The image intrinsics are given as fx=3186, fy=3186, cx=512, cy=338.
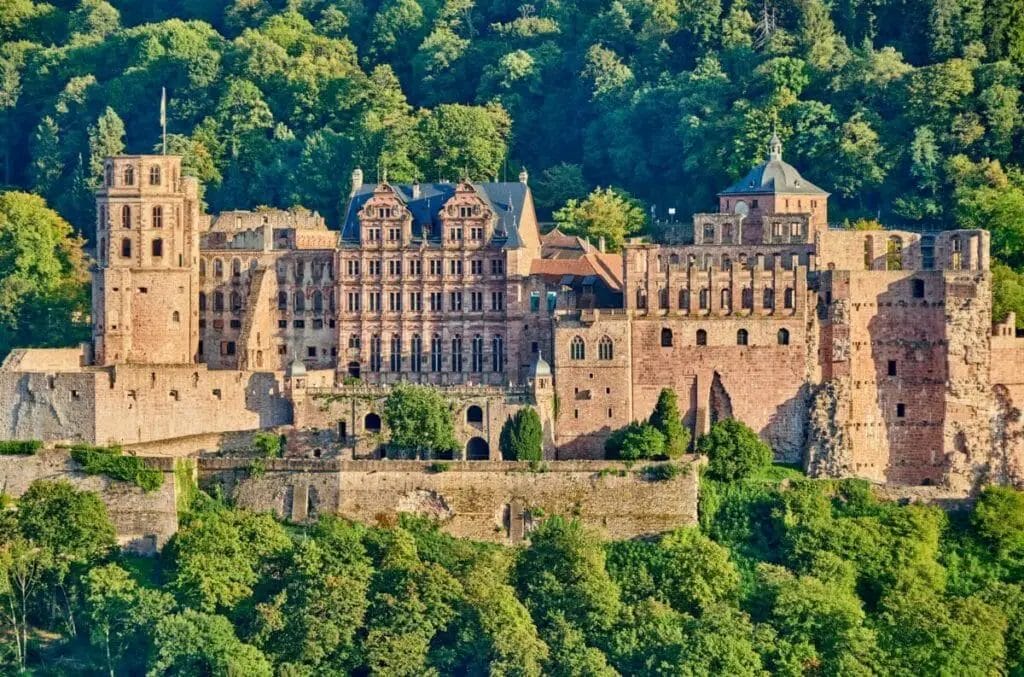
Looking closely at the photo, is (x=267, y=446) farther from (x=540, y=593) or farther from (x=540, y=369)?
(x=540, y=593)

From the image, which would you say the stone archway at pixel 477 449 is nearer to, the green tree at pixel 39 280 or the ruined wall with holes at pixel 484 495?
the ruined wall with holes at pixel 484 495

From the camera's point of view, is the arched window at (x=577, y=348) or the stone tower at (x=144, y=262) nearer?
the arched window at (x=577, y=348)

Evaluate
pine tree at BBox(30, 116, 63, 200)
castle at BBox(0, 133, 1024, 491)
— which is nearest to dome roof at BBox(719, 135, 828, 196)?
castle at BBox(0, 133, 1024, 491)

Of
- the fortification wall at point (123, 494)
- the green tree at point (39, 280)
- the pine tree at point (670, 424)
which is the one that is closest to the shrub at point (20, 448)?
the fortification wall at point (123, 494)

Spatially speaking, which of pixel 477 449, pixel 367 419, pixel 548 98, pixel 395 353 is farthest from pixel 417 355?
pixel 548 98

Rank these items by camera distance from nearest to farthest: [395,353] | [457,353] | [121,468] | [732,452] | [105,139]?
[121,468]
[732,452]
[457,353]
[395,353]
[105,139]
